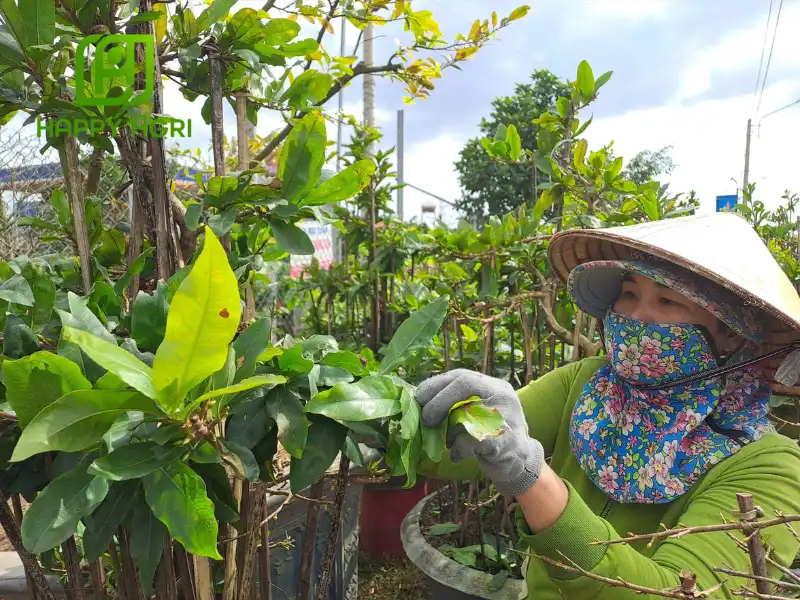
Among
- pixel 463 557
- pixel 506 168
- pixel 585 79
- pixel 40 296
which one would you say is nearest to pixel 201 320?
pixel 40 296

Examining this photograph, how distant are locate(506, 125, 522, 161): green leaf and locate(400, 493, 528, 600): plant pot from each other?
1154 mm

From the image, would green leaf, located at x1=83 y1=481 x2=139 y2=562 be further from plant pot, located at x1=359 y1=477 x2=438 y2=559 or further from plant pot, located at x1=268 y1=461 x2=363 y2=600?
plant pot, located at x1=359 y1=477 x2=438 y2=559

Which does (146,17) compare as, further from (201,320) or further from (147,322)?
(201,320)

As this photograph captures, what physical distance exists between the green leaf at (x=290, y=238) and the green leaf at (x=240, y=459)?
30cm

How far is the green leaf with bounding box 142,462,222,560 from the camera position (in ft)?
1.39

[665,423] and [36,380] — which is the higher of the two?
[36,380]

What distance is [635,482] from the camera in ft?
3.40

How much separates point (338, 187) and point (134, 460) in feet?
1.34

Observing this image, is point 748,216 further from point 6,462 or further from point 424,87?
point 6,462

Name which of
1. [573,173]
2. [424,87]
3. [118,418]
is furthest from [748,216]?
[118,418]

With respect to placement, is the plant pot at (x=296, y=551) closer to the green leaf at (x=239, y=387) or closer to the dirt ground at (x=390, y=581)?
the dirt ground at (x=390, y=581)

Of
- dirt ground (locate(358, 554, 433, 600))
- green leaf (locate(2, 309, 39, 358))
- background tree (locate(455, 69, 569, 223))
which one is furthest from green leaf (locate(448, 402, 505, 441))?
background tree (locate(455, 69, 569, 223))

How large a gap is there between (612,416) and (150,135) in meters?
0.94

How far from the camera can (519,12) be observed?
143cm
